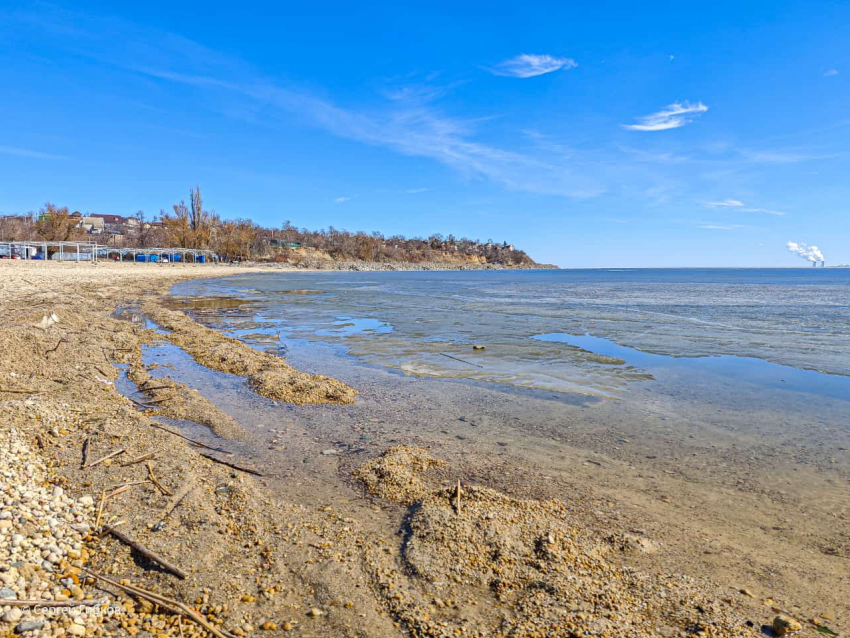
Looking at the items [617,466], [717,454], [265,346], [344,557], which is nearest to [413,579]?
[344,557]

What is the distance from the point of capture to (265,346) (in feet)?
45.7

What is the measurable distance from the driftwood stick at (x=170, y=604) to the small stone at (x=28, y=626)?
1.52ft

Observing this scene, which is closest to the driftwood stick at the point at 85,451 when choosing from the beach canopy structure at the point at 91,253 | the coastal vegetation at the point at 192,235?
the beach canopy structure at the point at 91,253

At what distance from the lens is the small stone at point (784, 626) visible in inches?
122

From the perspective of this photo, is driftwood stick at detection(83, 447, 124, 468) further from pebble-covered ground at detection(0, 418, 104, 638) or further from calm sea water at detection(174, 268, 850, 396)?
calm sea water at detection(174, 268, 850, 396)

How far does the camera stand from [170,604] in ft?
9.95

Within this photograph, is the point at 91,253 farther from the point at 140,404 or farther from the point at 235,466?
the point at 235,466

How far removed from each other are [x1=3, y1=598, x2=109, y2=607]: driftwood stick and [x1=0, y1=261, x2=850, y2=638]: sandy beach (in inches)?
1.1

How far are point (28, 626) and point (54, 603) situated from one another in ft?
0.58

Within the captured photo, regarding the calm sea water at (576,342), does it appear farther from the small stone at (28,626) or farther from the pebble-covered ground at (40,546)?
the small stone at (28,626)

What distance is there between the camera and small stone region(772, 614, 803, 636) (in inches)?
122

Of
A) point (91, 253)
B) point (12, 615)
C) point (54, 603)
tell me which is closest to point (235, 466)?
point (54, 603)

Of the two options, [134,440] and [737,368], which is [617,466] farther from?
[737,368]

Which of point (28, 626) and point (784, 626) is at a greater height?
point (28, 626)
